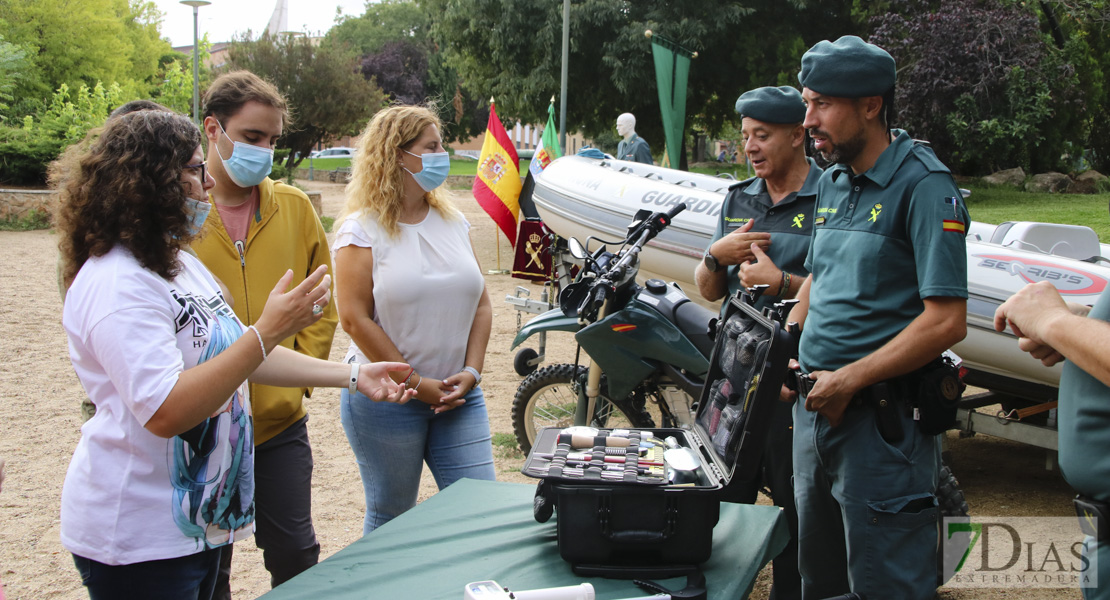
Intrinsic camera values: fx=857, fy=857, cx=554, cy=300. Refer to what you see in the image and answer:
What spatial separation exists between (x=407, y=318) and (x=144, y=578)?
1.22 meters

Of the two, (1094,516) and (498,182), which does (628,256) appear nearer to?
(1094,516)

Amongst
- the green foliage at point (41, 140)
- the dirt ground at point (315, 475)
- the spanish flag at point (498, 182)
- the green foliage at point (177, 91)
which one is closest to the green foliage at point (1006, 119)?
the spanish flag at point (498, 182)

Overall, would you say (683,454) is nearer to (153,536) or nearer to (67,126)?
(153,536)

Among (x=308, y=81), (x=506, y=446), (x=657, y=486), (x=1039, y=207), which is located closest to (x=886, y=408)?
(x=657, y=486)

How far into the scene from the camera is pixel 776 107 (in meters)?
2.99

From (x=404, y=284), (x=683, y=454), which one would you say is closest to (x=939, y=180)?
(x=683, y=454)

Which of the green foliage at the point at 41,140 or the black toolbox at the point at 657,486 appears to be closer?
the black toolbox at the point at 657,486

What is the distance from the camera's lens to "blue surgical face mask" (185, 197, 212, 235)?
1.92 meters

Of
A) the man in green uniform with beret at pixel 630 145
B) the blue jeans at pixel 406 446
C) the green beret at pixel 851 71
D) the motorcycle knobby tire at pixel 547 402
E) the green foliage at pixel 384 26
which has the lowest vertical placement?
the motorcycle knobby tire at pixel 547 402

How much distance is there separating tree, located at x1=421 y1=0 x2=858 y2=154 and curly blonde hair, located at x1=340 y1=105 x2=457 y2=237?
14.8 meters

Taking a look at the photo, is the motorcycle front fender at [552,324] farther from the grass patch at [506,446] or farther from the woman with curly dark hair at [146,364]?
the woman with curly dark hair at [146,364]

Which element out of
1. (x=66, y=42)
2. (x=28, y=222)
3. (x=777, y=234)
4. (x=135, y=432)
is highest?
(x=66, y=42)

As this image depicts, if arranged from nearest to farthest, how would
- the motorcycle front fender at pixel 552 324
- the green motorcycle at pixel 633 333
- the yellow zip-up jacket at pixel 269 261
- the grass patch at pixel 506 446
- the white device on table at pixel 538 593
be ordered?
the white device on table at pixel 538 593 < the yellow zip-up jacket at pixel 269 261 < the green motorcycle at pixel 633 333 < the motorcycle front fender at pixel 552 324 < the grass patch at pixel 506 446

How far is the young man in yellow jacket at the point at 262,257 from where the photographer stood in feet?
8.60
